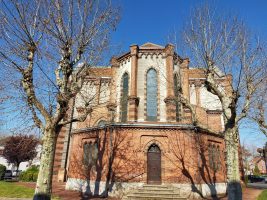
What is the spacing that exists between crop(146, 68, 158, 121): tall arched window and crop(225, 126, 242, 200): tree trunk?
12836 mm

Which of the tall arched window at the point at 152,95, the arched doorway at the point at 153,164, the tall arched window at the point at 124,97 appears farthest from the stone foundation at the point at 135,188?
the tall arched window at the point at 124,97

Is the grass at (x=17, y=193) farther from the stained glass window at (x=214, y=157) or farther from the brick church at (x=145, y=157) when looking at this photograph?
the stained glass window at (x=214, y=157)

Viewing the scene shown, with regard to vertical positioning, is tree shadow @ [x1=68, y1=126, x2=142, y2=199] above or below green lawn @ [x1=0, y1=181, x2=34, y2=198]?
above

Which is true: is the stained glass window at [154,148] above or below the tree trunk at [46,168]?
above

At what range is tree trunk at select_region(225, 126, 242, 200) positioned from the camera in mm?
9727

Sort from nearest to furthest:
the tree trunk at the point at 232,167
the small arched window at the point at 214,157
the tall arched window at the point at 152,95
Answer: the tree trunk at the point at 232,167
the small arched window at the point at 214,157
the tall arched window at the point at 152,95

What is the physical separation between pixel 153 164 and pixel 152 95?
33.1 ft

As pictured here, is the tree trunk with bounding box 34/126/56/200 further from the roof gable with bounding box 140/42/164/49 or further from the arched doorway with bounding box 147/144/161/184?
the roof gable with bounding box 140/42/164/49

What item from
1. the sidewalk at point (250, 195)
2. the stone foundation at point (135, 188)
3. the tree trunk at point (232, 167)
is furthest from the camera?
the sidewalk at point (250, 195)

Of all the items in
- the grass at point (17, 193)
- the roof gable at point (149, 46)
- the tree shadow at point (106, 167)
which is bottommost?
the grass at point (17, 193)

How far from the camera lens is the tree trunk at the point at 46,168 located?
836 centimetres

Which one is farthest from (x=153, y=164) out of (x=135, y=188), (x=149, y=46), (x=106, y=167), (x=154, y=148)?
(x=149, y=46)

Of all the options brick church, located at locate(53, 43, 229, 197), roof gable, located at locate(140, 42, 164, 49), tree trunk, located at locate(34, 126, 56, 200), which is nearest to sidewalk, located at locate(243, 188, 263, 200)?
brick church, located at locate(53, 43, 229, 197)

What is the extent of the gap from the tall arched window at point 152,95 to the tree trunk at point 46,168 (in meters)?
14.9
